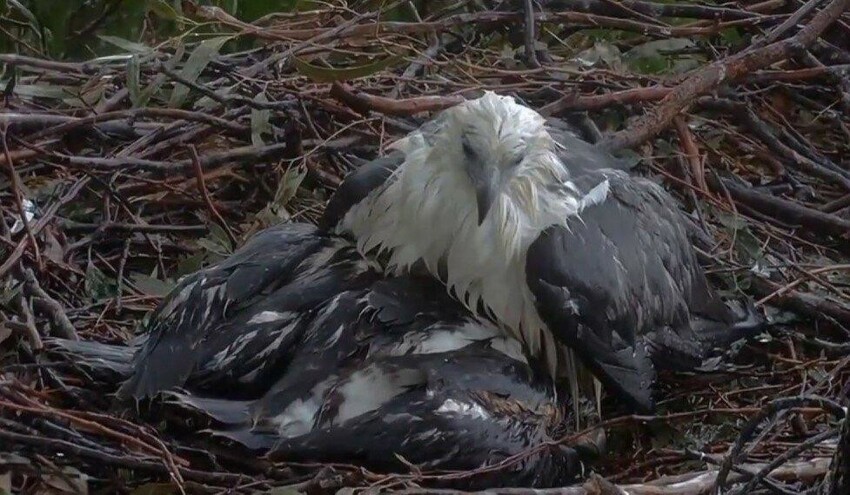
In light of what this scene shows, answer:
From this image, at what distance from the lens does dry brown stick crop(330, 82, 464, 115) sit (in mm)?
4113

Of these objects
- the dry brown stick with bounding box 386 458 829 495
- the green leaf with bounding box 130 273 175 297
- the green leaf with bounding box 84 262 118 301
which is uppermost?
the dry brown stick with bounding box 386 458 829 495

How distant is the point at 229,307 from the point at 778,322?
1.70m

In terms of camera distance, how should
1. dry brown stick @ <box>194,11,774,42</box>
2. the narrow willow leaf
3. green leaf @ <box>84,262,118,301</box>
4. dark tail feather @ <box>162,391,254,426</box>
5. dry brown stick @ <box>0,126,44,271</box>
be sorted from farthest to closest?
dry brown stick @ <box>194,11,774,42</box>, the narrow willow leaf, green leaf @ <box>84,262,118,301</box>, dry brown stick @ <box>0,126,44,271</box>, dark tail feather @ <box>162,391,254,426</box>

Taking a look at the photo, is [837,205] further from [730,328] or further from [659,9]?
[659,9]

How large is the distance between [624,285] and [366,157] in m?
1.40

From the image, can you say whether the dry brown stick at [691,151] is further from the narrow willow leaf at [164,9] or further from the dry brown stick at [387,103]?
the narrow willow leaf at [164,9]

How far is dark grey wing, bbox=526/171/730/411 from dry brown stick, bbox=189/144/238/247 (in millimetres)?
1296

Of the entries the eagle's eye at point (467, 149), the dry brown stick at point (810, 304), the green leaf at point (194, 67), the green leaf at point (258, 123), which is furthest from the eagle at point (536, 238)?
the green leaf at point (194, 67)

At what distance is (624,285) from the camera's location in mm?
3389

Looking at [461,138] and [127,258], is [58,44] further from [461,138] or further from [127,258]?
[461,138]

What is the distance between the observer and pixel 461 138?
3.39 meters

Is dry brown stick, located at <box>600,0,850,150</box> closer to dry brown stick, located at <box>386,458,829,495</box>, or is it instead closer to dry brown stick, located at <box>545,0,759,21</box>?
dry brown stick, located at <box>545,0,759,21</box>

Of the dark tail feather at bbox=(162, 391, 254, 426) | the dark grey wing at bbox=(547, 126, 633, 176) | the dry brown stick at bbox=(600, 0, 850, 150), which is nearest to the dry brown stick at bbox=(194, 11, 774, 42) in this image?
the dry brown stick at bbox=(600, 0, 850, 150)

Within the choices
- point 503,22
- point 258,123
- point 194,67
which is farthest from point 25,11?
point 503,22
